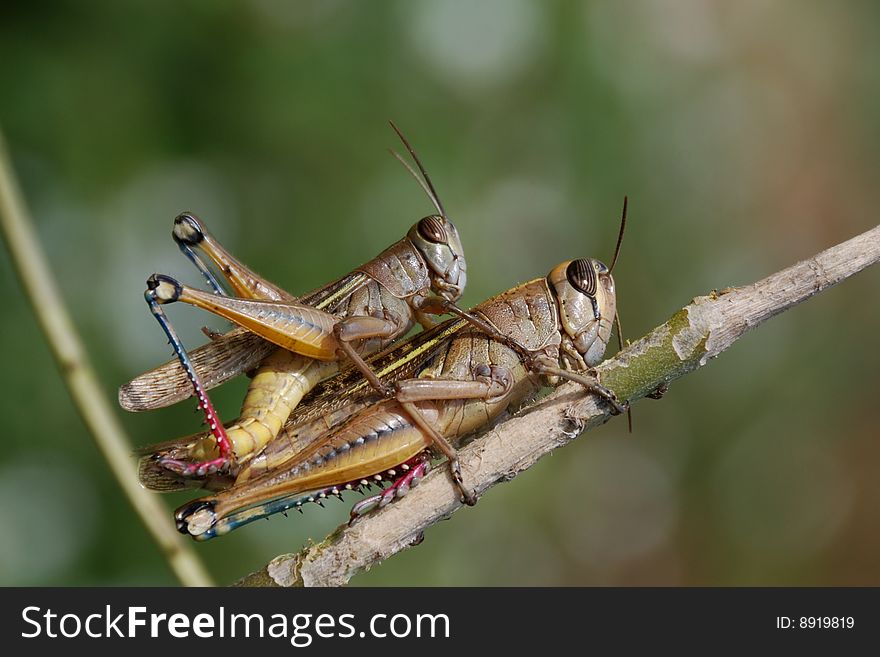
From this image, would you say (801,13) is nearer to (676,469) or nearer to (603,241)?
(603,241)

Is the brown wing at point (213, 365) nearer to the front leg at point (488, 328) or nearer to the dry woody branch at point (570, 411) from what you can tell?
the front leg at point (488, 328)

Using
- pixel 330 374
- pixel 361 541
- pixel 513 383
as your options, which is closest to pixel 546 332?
pixel 513 383

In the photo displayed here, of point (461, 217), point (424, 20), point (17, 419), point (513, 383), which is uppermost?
point (424, 20)

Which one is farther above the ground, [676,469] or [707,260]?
[707,260]

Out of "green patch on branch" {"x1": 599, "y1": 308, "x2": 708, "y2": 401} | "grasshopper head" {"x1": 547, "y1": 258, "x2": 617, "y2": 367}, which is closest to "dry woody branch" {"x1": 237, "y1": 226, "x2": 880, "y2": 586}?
"green patch on branch" {"x1": 599, "y1": 308, "x2": 708, "y2": 401}

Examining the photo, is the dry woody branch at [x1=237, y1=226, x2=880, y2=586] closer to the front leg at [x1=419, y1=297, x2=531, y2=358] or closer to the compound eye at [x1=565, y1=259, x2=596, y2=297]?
the front leg at [x1=419, y1=297, x2=531, y2=358]

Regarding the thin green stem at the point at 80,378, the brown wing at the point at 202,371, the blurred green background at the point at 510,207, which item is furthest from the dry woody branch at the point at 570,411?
the blurred green background at the point at 510,207

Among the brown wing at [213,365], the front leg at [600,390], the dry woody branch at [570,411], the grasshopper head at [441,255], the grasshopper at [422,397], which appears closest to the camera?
the dry woody branch at [570,411]
